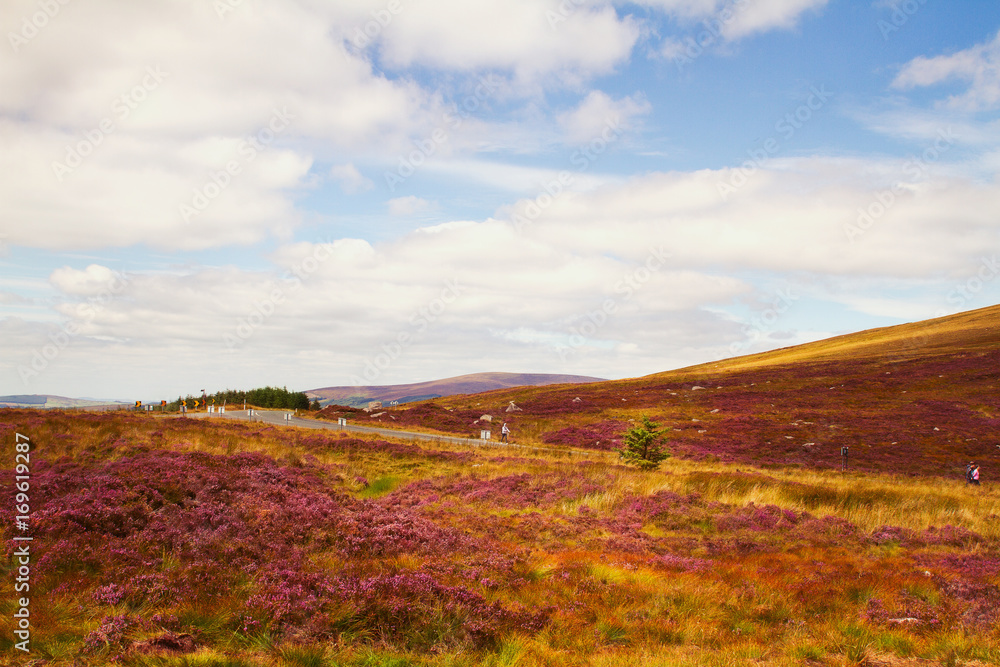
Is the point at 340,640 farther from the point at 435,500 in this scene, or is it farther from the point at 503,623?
the point at 435,500

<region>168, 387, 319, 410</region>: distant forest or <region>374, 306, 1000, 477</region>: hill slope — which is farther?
<region>168, 387, 319, 410</region>: distant forest

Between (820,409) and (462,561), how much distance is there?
53.1 metres

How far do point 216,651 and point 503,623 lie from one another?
378 centimetres

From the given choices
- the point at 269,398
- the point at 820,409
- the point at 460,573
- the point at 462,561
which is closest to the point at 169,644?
the point at 460,573

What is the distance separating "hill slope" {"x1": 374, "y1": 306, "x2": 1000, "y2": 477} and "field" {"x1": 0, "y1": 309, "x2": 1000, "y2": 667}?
13.2 metres

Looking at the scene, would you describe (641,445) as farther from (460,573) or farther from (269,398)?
(269,398)

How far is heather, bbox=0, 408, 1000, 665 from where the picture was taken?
22.2ft

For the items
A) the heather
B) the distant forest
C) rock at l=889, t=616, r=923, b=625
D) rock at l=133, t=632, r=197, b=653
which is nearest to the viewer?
rock at l=133, t=632, r=197, b=653

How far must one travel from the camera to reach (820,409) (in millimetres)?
51656

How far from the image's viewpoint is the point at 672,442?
139 ft

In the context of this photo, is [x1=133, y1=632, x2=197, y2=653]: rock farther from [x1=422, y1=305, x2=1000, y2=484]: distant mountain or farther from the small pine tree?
[x1=422, y1=305, x2=1000, y2=484]: distant mountain

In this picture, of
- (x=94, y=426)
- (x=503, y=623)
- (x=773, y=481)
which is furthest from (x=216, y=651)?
(x=773, y=481)

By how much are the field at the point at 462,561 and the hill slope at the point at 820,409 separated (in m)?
→ 13.2

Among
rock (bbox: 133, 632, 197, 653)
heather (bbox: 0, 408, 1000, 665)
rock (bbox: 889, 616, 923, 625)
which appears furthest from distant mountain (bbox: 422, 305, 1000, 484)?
rock (bbox: 133, 632, 197, 653)
